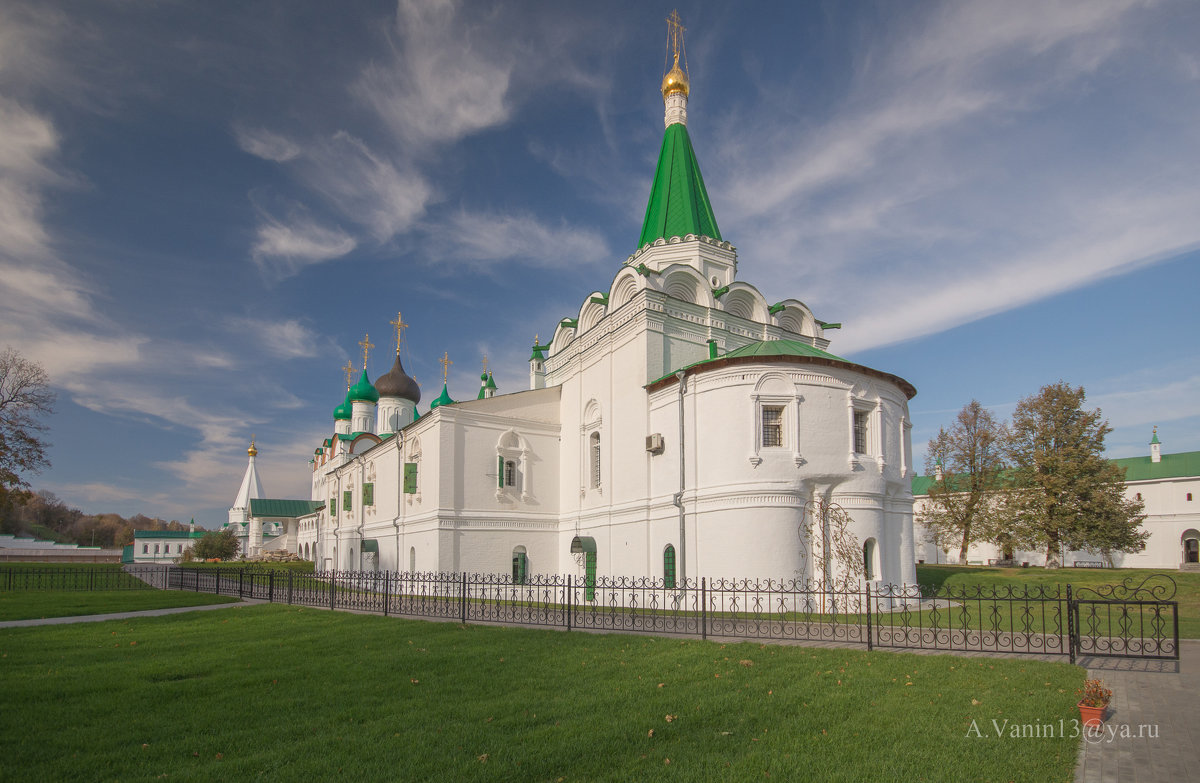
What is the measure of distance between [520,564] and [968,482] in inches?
901

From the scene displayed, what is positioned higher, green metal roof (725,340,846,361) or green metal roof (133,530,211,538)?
green metal roof (725,340,846,361)

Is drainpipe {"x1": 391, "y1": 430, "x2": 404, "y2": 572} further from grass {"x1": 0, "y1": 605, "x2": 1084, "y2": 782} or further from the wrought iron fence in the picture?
grass {"x1": 0, "y1": 605, "x2": 1084, "y2": 782}

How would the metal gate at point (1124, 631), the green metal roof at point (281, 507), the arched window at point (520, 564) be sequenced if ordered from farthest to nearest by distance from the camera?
the green metal roof at point (281, 507) → the arched window at point (520, 564) → the metal gate at point (1124, 631)

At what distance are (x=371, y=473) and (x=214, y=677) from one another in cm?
2481

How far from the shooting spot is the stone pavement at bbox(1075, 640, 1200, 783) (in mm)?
5379

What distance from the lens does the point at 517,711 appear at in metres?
6.69

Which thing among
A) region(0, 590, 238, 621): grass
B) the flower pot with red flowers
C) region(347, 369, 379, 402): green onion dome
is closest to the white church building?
region(0, 590, 238, 621): grass

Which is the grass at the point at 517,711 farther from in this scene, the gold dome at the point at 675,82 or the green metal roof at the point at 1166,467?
the green metal roof at the point at 1166,467

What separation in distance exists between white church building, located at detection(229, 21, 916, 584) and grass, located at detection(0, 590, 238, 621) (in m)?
7.12

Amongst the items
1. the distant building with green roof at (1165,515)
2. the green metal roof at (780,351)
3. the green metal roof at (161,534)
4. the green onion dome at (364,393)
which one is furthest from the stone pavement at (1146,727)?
the green metal roof at (161,534)

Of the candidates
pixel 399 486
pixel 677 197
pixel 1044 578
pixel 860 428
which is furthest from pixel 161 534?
pixel 1044 578

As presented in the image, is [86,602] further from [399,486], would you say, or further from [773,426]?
[773,426]

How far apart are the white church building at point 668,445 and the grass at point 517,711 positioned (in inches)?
307

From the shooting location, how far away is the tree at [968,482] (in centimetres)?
3225
